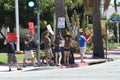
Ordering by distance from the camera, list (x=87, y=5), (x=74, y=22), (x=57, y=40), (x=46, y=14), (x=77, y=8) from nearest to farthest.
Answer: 1. (x=57, y=40)
2. (x=87, y=5)
3. (x=74, y=22)
4. (x=46, y=14)
5. (x=77, y=8)

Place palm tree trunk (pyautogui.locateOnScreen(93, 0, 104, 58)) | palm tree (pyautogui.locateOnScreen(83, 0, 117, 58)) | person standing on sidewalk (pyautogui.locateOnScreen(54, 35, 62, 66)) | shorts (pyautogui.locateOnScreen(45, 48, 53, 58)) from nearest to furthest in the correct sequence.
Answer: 1. shorts (pyautogui.locateOnScreen(45, 48, 53, 58))
2. person standing on sidewalk (pyautogui.locateOnScreen(54, 35, 62, 66))
3. palm tree (pyautogui.locateOnScreen(83, 0, 117, 58))
4. palm tree trunk (pyautogui.locateOnScreen(93, 0, 104, 58))

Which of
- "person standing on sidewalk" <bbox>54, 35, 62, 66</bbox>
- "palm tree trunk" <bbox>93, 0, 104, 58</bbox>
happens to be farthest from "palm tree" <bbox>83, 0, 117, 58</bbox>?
"person standing on sidewalk" <bbox>54, 35, 62, 66</bbox>

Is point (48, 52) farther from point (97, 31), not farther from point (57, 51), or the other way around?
point (97, 31)

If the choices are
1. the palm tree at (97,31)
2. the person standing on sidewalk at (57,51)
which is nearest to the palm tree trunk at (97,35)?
the palm tree at (97,31)

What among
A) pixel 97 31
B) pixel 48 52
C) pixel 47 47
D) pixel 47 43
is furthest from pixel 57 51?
pixel 97 31

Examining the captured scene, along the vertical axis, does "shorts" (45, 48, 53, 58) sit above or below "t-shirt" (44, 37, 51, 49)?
below

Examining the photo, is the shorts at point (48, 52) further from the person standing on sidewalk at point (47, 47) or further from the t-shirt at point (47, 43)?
the t-shirt at point (47, 43)

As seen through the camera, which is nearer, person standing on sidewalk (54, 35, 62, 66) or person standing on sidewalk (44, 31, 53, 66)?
person standing on sidewalk (44, 31, 53, 66)

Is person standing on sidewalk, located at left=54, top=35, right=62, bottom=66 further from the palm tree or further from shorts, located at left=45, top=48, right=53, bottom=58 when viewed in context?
the palm tree

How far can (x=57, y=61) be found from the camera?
26016 mm

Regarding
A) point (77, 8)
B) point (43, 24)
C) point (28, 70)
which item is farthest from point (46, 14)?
point (28, 70)

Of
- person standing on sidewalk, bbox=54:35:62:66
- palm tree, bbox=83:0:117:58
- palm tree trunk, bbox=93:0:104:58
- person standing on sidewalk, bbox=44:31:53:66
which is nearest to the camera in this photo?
person standing on sidewalk, bbox=44:31:53:66

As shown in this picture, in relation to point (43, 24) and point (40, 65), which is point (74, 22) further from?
point (40, 65)

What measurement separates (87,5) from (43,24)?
19.5 metres
